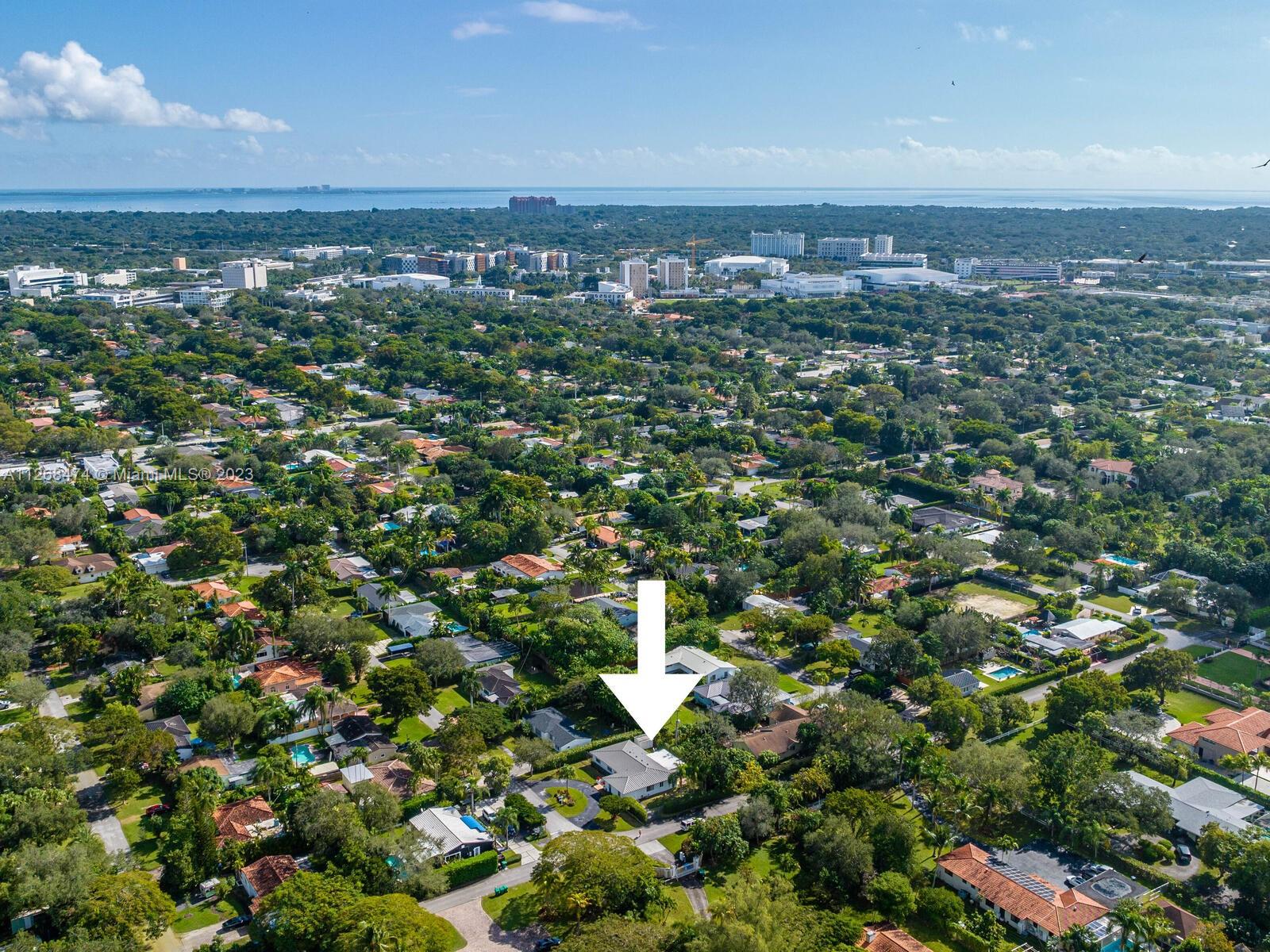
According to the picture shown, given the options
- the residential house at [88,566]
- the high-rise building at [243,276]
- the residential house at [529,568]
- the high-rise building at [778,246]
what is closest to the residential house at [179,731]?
the residential house at [88,566]

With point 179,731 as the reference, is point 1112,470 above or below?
above

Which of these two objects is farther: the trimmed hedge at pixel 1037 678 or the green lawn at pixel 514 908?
the trimmed hedge at pixel 1037 678

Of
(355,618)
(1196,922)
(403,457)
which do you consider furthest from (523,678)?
(403,457)

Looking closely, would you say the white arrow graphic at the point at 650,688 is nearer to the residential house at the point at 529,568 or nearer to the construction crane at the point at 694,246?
the residential house at the point at 529,568

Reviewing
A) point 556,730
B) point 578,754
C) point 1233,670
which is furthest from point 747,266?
point 578,754

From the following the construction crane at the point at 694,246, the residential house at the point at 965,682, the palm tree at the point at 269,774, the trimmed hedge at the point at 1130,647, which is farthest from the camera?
the construction crane at the point at 694,246

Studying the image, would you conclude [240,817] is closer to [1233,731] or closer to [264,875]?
[264,875]

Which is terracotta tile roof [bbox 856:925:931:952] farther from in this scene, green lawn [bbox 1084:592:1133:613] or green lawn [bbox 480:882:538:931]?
green lawn [bbox 1084:592:1133:613]
